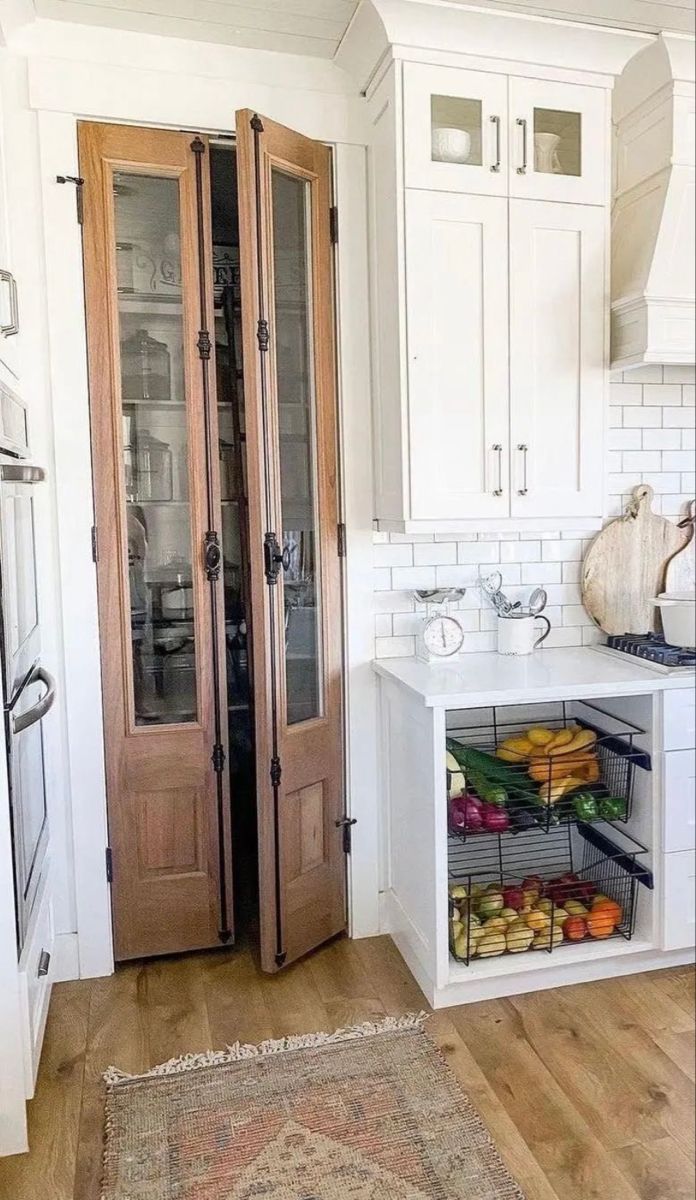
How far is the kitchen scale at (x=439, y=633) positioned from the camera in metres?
2.34

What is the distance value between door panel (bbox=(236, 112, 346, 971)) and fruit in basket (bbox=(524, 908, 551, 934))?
0.54 m

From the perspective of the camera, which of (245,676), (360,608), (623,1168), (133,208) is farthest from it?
(245,676)

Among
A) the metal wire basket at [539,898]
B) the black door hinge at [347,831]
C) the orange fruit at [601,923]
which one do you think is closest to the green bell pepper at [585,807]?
the metal wire basket at [539,898]

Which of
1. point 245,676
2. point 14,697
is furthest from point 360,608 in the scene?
point 14,697

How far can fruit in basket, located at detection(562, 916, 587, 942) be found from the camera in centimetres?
222

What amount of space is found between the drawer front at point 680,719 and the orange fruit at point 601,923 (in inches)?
19.4

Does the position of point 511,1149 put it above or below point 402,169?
below

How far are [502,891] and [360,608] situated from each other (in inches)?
33.5

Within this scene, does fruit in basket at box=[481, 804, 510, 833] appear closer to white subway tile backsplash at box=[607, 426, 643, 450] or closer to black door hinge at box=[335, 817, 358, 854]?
black door hinge at box=[335, 817, 358, 854]

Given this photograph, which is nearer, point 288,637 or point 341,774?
point 288,637

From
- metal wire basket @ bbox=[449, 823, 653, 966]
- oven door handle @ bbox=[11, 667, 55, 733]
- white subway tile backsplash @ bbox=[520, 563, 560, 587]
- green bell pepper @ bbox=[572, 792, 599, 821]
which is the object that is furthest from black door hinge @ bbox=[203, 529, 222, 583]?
green bell pepper @ bbox=[572, 792, 599, 821]

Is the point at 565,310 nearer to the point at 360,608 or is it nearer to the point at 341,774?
the point at 360,608

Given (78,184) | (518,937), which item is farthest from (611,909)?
(78,184)

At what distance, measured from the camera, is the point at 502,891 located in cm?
227
